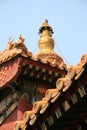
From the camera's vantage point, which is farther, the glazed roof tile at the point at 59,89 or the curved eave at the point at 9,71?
the curved eave at the point at 9,71

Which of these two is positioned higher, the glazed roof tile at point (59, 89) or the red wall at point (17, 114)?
the red wall at point (17, 114)

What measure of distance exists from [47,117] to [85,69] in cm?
133

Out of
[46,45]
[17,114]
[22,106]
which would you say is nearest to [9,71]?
[22,106]

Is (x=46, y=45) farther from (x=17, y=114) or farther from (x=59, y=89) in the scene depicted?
(x=59, y=89)

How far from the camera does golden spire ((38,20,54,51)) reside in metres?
16.8

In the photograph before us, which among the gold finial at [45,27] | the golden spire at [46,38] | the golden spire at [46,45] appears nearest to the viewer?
the golden spire at [46,45]

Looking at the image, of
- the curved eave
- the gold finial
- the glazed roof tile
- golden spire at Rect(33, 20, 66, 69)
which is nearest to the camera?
the glazed roof tile

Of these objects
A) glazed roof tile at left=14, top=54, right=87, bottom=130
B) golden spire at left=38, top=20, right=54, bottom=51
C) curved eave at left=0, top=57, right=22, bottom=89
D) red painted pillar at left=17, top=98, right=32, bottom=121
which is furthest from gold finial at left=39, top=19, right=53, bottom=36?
glazed roof tile at left=14, top=54, right=87, bottom=130

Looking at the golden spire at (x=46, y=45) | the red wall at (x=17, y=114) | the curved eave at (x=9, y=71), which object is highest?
the golden spire at (x=46, y=45)

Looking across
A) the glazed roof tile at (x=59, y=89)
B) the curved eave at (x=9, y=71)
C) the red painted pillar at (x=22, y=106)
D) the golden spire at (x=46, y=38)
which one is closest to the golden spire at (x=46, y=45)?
the golden spire at (x=46, y=38)

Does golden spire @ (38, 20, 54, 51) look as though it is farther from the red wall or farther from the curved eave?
the red wall

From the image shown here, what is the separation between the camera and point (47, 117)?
7508 millimetres

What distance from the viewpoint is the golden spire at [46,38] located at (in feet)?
55.0

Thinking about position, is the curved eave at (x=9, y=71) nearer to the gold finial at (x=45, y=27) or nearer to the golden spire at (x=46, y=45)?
the golden spire at (x=46, y=45)
